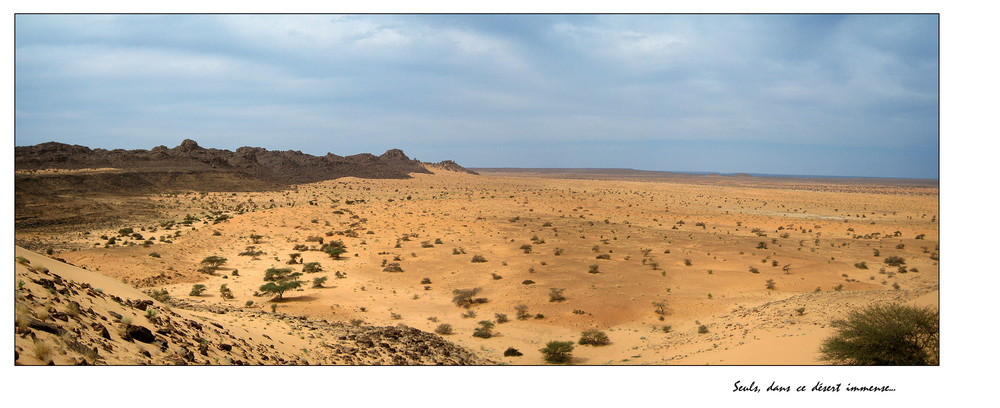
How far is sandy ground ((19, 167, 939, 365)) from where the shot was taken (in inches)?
599

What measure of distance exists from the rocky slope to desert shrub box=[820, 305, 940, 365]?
25.7 feet

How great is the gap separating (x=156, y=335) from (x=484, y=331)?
927 cm

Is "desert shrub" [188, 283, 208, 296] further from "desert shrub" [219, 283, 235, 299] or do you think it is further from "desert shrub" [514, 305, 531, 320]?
"desert shrub" [514, 305, 531, 320]

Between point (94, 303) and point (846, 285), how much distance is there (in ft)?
78.0

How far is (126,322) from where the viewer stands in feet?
26.8

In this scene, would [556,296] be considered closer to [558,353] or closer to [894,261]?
[558,353]

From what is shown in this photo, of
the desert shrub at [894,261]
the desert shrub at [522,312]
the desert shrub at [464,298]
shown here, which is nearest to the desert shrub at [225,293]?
the desert shrub at [464,298]

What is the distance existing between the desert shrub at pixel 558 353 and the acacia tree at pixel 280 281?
10.5m

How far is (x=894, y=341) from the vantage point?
9430mm

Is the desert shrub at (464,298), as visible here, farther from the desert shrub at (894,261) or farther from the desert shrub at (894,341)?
the desert shrub at (894,261)

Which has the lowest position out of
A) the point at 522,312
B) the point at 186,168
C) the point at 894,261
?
the point at 522,312

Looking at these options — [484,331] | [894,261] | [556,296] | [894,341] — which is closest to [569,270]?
[556,296]

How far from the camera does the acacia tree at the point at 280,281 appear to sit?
63.8ft

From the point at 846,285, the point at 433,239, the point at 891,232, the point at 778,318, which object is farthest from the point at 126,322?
the point at 891,232
